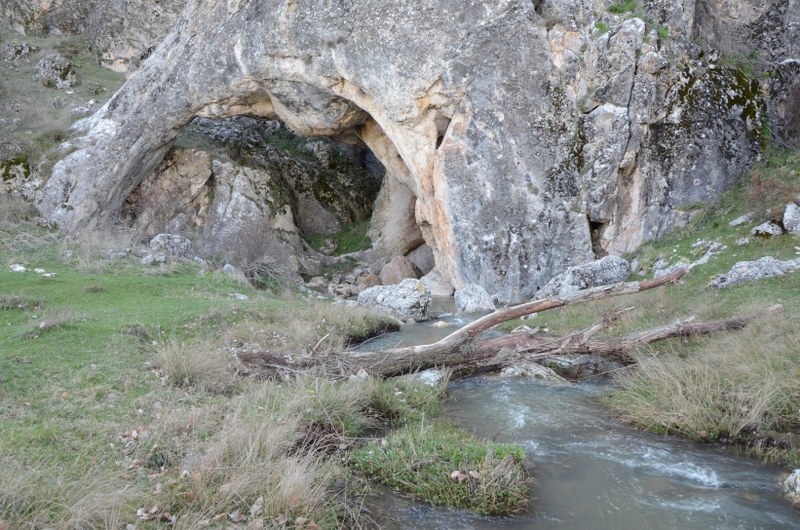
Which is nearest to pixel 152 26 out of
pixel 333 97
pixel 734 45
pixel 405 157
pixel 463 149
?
pixel 333 97

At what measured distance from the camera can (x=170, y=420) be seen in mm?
6133

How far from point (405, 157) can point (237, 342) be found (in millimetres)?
11778

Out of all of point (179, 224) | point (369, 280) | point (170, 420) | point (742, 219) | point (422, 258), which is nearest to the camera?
point (170, 420)

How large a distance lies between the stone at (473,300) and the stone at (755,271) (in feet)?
21.9

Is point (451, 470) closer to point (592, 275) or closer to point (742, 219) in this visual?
point (592, 275)

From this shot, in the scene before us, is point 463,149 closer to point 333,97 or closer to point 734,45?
point 333,97

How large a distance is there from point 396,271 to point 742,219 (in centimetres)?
1307

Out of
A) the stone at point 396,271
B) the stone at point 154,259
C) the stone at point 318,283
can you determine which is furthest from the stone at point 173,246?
the stone at point 396,271

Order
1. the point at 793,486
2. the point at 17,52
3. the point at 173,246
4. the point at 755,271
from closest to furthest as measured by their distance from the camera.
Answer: the point at 793,486 < the point at 755,271 < the point at 173,246 < the point at 17,52

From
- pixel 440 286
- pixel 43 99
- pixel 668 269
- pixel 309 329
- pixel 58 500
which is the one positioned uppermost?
pixel 43 99

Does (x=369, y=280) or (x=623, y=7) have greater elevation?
(x=623, y=7)

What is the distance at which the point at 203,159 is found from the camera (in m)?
26.4

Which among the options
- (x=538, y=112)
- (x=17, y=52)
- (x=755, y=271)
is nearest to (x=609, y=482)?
(x=755, y=271)

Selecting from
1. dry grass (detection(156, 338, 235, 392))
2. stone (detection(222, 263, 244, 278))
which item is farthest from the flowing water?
stone (detection(222, 263, 244, 278))
